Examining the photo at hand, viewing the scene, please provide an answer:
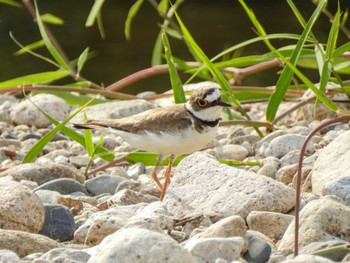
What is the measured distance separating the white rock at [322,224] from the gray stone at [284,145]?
1518mm

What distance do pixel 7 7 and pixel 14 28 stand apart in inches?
39.8

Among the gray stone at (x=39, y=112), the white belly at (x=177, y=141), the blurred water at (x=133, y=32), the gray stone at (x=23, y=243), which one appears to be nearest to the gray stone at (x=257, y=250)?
the gray stone at (x=23, y=243)

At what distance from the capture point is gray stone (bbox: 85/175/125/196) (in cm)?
479

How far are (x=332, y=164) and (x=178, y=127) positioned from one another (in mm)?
784

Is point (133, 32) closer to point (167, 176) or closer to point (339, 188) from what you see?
point (167, 176)

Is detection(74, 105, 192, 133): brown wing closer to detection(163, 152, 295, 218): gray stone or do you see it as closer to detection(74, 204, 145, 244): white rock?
detection(163, 152, 295, 218): gray stone

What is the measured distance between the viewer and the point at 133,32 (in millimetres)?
11281

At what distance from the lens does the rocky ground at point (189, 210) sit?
331cm

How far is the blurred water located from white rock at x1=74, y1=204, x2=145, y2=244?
218 inches

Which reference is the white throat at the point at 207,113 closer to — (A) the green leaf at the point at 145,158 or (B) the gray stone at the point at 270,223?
(A) the green leaf at the point at 145,158

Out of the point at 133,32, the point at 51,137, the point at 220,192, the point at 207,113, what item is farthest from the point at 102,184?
the point at 133,32

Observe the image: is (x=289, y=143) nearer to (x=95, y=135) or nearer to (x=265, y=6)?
(x=95, y=135)

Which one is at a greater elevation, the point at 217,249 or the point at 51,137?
the point at 217,249

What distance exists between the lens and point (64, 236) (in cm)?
402
